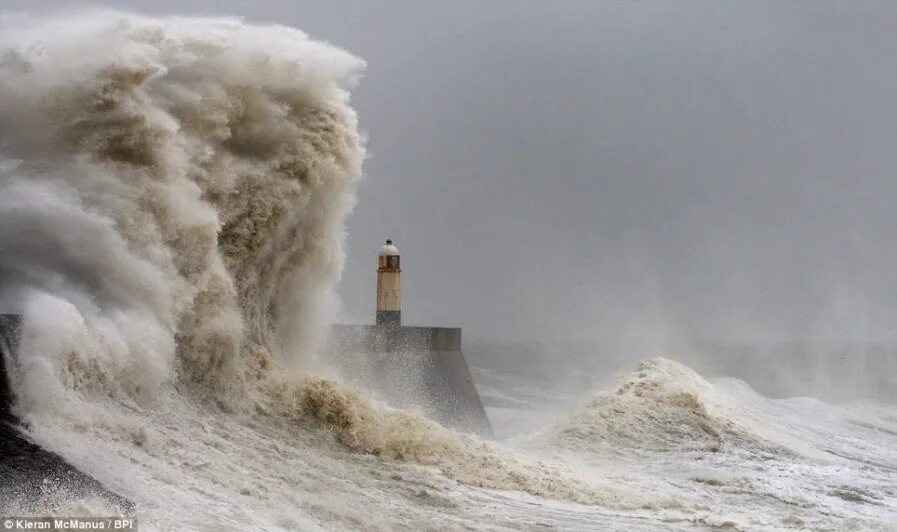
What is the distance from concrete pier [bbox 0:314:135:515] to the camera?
227 inches

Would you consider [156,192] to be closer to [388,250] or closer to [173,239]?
[173,239]

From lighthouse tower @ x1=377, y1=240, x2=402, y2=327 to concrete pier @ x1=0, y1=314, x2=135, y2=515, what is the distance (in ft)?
24.2

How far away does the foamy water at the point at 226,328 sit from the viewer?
22.6ft

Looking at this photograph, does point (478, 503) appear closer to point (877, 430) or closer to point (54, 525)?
point (54, 525)

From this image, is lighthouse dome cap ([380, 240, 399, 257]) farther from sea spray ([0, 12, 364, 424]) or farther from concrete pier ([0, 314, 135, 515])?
concrete pier ([0, 314, 135, 515])

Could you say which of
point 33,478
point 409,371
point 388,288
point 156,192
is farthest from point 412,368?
point 33,478

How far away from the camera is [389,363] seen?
12102 mm

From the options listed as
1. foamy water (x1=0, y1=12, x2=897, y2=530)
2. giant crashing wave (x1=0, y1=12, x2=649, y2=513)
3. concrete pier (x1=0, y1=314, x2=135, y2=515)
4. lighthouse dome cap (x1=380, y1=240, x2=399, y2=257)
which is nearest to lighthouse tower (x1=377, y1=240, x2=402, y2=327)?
lighthouse dome cap (x1=380, y1=240, x2=399, y2=257)

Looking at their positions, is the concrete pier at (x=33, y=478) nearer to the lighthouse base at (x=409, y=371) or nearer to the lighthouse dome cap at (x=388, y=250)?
the lighthouse base at (x=409, y=371)

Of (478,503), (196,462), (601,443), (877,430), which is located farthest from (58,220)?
(877,430)

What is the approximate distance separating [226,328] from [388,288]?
4.85 m

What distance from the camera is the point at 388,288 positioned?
1358 centimetres

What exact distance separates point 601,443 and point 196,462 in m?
6.57

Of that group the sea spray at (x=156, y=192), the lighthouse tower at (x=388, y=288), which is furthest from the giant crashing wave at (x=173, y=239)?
the lighthouse tower at (x=388, y=288)
